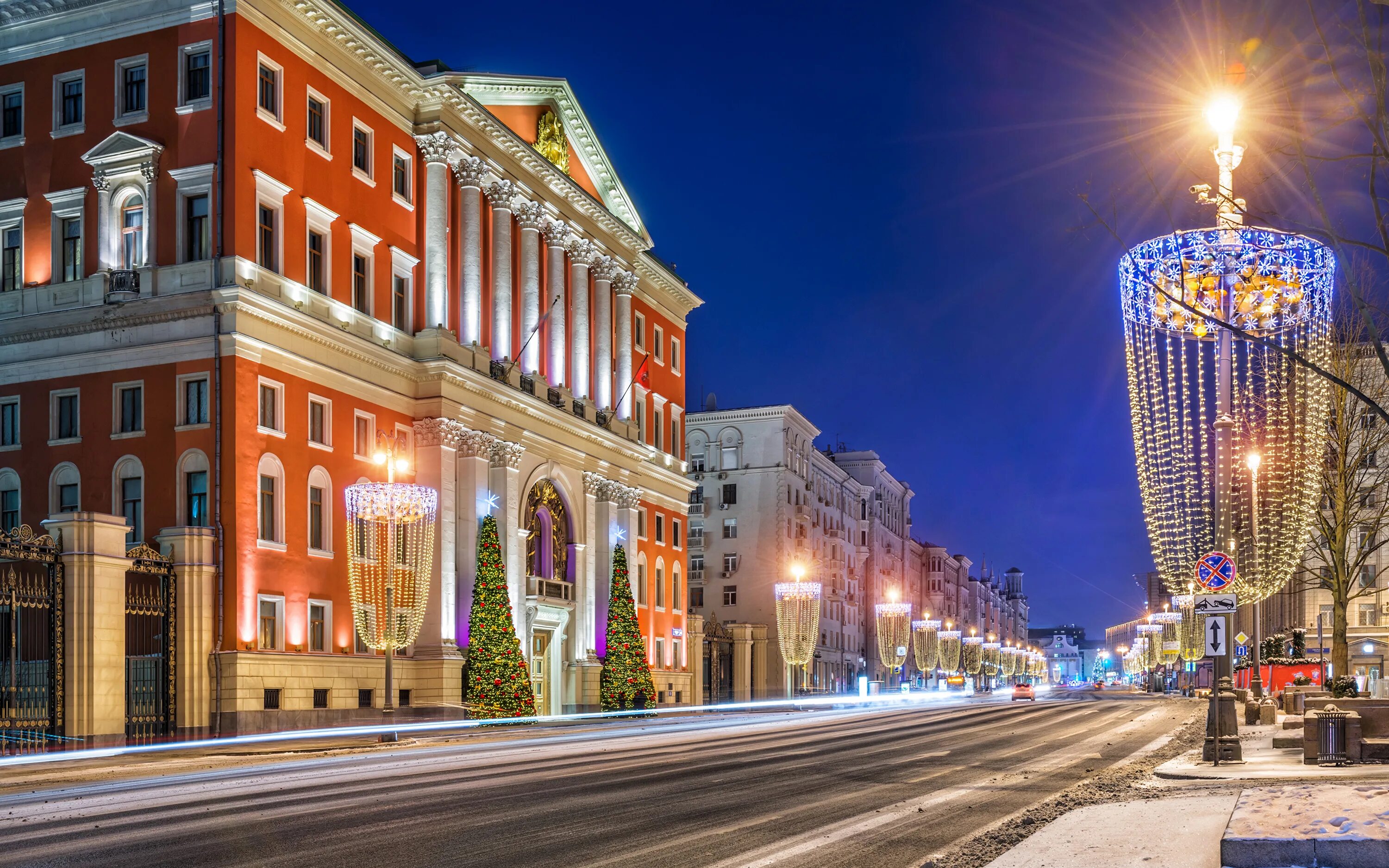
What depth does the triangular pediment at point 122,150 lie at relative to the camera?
124ft

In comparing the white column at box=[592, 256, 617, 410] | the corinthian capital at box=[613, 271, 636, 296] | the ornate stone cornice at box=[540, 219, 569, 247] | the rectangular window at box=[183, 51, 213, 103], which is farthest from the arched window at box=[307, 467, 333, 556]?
the corinthian capital at box=[613, 271, 636, 296]

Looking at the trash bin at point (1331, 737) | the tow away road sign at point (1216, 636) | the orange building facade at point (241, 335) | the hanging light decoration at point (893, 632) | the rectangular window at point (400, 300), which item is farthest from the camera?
the hanging light decoration at point (893, 632)

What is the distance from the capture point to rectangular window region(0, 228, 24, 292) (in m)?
40.0

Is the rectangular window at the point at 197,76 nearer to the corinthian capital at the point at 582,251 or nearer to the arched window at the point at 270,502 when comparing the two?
the arched window at the point at 270,502

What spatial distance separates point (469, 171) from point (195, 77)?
13083mm

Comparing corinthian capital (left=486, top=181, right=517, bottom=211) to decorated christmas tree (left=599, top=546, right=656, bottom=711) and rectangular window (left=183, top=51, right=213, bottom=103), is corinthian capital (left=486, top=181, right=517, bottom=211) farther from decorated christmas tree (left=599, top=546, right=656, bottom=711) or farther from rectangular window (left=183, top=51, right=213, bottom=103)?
decorated christmas tree (left=599, top=546, right=656, bottom=711)

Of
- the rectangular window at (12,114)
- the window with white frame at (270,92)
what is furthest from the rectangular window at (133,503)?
the rectangular window at (12,114)

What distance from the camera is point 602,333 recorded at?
6162cm

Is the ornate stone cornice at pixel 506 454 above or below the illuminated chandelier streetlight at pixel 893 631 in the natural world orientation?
above

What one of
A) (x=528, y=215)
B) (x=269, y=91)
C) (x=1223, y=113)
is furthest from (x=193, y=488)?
(x=1223, y=113)

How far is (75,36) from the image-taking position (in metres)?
39.1

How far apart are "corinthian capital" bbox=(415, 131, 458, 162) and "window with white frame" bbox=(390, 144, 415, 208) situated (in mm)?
556

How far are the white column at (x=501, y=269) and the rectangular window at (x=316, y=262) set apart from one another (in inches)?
409

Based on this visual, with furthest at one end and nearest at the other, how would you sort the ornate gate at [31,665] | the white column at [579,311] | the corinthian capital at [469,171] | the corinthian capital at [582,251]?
the white column at [579,311], the corinthian capital at [582,251], the corinthian capital at [469,171], the ornate gate at [31,665]
